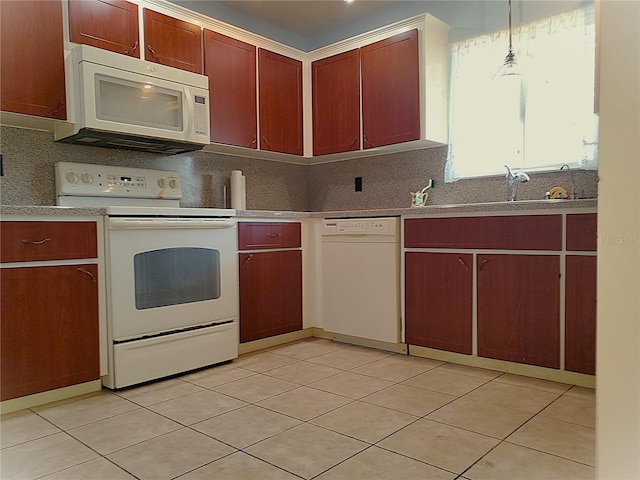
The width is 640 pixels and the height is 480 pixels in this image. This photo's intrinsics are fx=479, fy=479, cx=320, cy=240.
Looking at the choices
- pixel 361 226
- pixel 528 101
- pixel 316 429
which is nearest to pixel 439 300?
pixel 361 226

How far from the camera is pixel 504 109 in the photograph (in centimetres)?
326

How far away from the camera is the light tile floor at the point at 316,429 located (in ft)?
5.41

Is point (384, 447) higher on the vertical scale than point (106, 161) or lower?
lower

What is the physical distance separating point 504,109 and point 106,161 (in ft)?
8.70

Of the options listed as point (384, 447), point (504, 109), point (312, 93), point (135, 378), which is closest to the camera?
point (384, 447)

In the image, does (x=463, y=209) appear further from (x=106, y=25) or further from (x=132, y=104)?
(x=106, y=25)

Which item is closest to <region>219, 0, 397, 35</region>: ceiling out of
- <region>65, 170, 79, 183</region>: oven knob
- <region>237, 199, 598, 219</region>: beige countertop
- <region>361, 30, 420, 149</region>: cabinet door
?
<region>361, 30, 420, 149</region>: cabinet door

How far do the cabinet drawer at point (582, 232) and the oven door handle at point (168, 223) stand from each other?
1.93 meters

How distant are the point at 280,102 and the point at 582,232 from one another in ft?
7.91

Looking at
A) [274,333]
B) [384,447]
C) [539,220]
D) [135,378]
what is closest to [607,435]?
[384,447]

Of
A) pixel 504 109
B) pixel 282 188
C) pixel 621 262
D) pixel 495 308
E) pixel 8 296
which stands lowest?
pixel 495 308

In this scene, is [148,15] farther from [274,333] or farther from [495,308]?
[495,308]

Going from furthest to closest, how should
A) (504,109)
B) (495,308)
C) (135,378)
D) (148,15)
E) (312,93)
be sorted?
(312,93) → (504,109) → (148,15) → (495,308) → (135,378)

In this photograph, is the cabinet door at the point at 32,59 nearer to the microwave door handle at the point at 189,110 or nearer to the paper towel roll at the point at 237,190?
the microwave door handle at the point at 189,110
